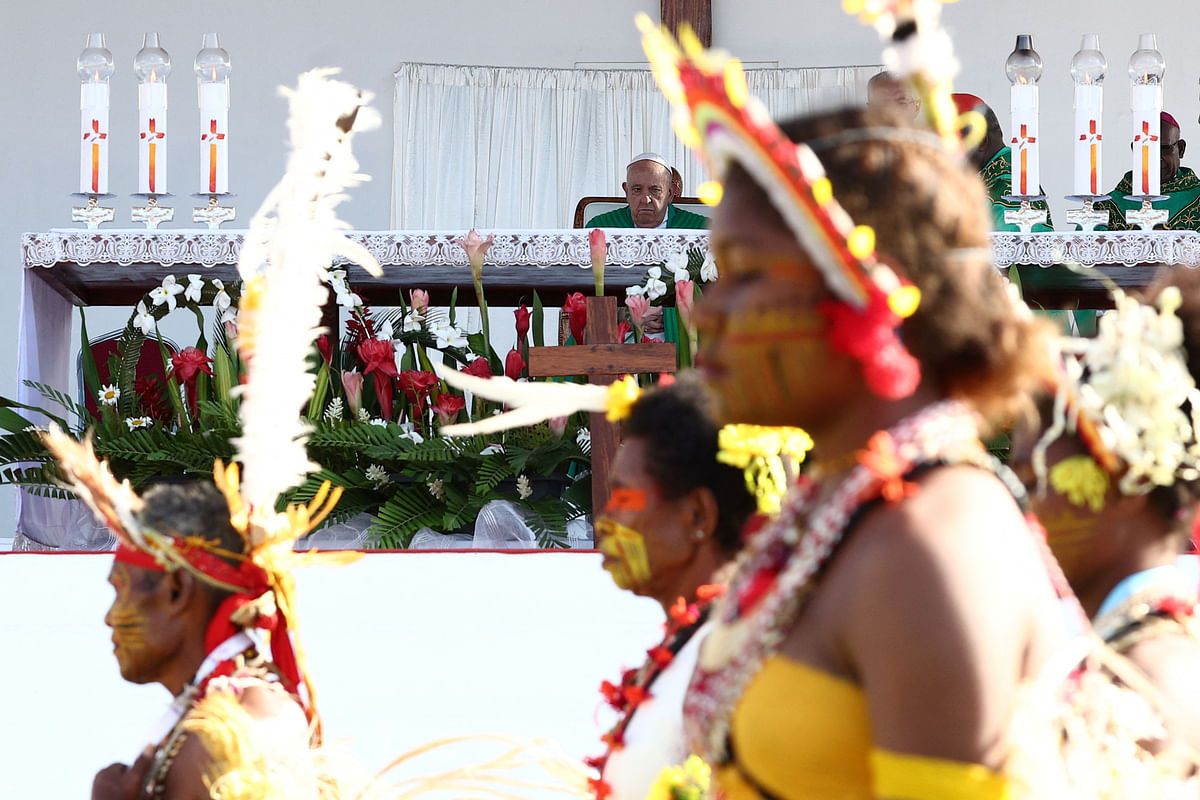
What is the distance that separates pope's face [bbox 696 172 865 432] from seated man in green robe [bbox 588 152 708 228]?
517 cm

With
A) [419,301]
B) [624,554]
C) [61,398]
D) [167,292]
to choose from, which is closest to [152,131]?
[167,292]

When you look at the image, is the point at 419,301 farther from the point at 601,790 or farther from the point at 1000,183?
the point at 601,790

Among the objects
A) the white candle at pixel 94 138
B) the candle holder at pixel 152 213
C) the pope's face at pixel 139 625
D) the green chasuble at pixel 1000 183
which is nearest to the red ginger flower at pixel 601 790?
the pope's face at pixel 139 625

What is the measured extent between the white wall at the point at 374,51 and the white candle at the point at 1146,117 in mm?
4853

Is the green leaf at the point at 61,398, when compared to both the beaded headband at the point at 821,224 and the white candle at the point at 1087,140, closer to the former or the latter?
the white candle at the point at 1087,140

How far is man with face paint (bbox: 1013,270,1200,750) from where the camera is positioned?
1626mm

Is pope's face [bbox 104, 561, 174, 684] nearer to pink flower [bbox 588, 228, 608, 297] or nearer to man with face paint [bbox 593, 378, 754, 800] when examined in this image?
man with face paint [bbox 593, 378, 754, 800]

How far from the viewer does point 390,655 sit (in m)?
3.56

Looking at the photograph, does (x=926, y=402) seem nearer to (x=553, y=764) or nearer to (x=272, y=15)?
(x=553, y=764)

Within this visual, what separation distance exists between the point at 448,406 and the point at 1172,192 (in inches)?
139

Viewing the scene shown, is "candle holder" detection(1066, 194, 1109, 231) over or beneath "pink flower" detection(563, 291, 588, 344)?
over

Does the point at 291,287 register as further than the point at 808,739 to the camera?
Yes

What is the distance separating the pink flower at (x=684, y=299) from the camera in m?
4.30

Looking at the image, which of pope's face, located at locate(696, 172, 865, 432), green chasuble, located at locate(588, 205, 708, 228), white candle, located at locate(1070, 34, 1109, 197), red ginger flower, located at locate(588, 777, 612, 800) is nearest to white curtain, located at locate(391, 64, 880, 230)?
green chasuble, located at locate(588, 205, 708, 228)
